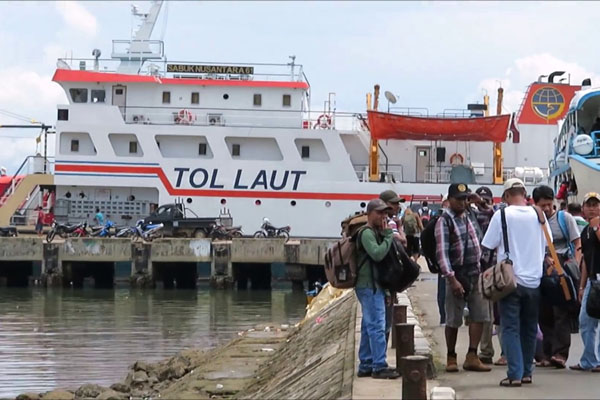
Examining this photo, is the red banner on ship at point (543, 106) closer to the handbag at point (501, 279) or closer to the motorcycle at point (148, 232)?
the motorcycle at point (148, 232)

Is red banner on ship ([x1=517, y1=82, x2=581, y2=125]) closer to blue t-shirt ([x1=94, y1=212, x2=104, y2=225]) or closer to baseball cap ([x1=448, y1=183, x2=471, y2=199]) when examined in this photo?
blue t-shirt ([x1=94, y1=212, x2=104, y2=225])

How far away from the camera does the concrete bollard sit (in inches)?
262

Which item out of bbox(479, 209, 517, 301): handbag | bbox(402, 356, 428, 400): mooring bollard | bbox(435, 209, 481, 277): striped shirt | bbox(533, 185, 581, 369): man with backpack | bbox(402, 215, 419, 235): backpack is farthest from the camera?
bbox(402, 215, 419, 235): backpack

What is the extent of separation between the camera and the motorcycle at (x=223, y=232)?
30656mm

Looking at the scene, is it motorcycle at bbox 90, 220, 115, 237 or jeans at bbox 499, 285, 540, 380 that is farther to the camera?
motorcycle at bbox 90, 220, 115, 237

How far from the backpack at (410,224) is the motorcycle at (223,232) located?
14428 millimetres

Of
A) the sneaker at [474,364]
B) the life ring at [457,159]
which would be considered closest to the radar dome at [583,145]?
the sneaker at [474,364]

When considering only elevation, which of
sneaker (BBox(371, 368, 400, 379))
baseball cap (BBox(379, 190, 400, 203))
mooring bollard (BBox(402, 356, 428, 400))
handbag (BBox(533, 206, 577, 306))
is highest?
baseball cap (BBox(379, 190, 400, 203))

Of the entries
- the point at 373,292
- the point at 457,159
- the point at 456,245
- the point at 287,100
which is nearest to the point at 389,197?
the point at 456,245

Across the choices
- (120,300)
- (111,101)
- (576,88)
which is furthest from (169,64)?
(576,88)

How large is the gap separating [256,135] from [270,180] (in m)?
1.79

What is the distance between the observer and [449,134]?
35.1 metres

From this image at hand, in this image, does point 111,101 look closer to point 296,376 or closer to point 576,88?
point 576,88

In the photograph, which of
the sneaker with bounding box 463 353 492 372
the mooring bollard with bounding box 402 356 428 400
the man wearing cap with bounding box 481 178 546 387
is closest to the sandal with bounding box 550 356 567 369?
the sneaker with bounding box 463 353 492 372
